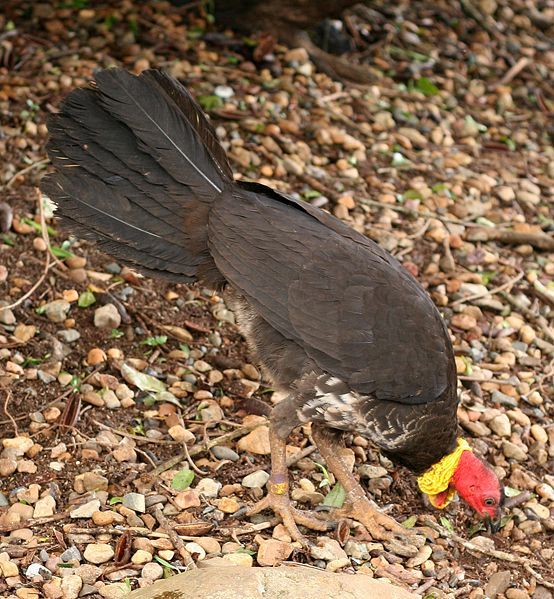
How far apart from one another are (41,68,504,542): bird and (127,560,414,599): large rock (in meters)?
0.64

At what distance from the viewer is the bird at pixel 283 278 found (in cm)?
410

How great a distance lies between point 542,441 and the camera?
16.3 ft

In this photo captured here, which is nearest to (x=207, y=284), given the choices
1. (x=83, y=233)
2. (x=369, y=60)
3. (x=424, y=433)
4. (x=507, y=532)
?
(x=83, y=233)

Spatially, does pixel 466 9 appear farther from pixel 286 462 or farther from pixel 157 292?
pixel 286 462

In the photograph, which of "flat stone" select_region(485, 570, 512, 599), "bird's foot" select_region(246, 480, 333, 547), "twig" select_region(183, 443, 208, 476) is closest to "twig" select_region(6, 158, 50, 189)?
"twig" select_region(183, 443, 208, 476)

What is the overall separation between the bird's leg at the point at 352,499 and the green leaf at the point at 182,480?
60 cm

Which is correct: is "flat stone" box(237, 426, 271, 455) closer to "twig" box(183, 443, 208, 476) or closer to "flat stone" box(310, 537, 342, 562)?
"twig" box(183, 443, 208, 476)

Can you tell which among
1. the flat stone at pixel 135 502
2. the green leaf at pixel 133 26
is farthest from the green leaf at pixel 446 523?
the green leaf at pixel 133 26

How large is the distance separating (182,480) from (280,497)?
44 cm

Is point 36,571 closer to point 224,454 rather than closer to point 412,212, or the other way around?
point 224,454

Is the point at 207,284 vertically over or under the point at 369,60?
over

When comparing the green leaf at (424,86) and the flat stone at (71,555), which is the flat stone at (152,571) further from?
the green leaf at (424,86)

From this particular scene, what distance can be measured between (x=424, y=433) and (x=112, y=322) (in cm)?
171

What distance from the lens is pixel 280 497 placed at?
4.16 m
